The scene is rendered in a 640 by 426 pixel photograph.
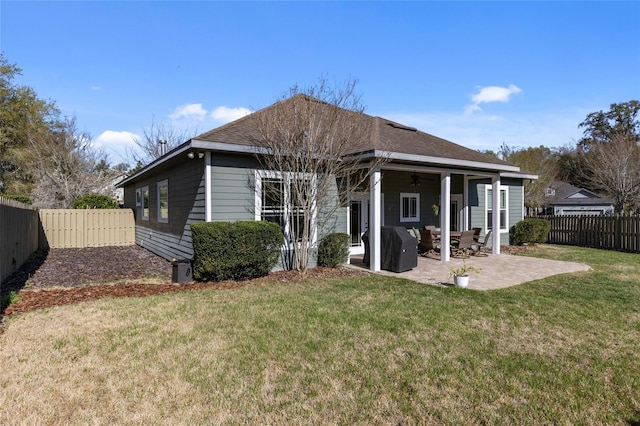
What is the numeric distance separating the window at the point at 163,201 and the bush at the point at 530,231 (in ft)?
43.2

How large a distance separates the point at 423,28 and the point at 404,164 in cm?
405

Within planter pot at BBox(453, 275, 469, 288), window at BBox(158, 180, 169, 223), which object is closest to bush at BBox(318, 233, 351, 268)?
planter pot at BBox(453, 275, 469, 288)

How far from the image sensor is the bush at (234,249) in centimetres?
704

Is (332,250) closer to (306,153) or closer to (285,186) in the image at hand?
(285,186)

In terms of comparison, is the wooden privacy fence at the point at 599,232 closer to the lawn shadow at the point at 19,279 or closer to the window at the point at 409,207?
the window at the point at 409,207

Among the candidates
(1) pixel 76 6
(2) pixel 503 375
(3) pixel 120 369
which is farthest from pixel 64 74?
(2) pixel 503 375

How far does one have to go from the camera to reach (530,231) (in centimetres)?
1408

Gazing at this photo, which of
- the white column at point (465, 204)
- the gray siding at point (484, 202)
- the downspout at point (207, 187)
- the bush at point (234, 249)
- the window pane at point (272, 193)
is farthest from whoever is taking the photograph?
the gray siding at point (484, 202)

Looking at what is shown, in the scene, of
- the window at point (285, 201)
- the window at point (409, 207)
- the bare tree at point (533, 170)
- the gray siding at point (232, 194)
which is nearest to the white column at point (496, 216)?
the window at point (409, 207)

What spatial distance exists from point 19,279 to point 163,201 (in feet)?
15.2

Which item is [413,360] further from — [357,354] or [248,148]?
[248,148]

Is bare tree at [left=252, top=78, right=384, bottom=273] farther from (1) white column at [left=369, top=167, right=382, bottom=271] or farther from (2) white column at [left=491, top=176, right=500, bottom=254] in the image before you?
(2) white column at [left=491, top=176, right=500, bottom=254]

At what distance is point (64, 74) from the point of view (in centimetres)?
1310

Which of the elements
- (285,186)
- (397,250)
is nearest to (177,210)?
(285,186)
